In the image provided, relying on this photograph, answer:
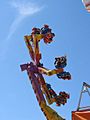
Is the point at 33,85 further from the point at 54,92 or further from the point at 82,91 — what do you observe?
the point at 82,91

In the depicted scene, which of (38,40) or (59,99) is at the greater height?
(38,40)

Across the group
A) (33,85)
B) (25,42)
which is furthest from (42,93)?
(25,42)

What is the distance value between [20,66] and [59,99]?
11.0ft

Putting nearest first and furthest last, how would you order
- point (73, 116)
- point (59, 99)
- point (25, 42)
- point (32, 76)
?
point (73, 116) < point (59, 99) < point (32, 76) < point (25, 42)

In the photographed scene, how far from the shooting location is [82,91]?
1889cm

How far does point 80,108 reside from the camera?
1822cm

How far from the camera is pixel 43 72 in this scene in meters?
18.5

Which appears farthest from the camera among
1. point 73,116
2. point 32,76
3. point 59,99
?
point 32,76

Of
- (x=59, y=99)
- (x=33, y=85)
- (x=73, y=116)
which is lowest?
(x=73, y=116)

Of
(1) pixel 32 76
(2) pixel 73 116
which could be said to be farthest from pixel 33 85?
(2) pixel 73 116

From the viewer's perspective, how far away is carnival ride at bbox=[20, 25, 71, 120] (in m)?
17.8

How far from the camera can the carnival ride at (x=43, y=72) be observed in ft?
58.5

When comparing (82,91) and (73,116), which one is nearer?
(73,116)

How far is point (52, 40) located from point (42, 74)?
2118 mm
